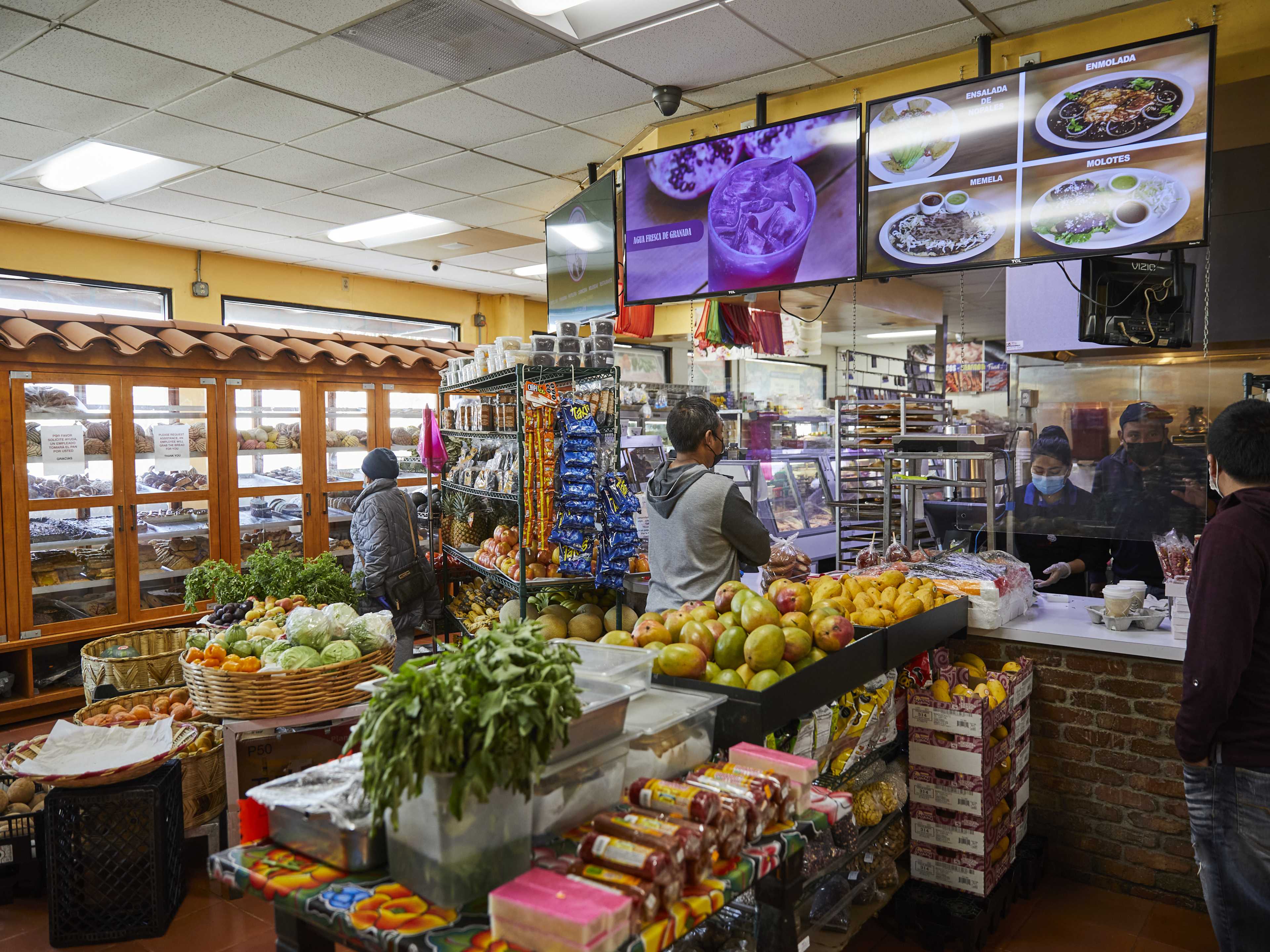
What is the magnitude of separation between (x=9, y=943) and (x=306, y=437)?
470cm

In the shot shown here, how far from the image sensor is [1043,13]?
12.6ft

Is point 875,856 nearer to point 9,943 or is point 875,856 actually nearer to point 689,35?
point 9,943

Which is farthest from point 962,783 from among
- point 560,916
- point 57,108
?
point 57,108

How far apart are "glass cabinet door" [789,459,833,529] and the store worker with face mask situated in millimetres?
2209

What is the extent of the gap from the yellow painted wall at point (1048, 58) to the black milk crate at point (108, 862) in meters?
4.47

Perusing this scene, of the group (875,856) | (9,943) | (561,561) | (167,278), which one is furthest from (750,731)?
Result: (167,278)

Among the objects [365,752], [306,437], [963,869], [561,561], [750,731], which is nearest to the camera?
[365,752]

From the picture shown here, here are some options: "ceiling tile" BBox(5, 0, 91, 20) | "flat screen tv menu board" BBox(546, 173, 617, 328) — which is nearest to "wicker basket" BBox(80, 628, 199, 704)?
"flat screen tv menu board" BBox(546, 173, 617, 328)

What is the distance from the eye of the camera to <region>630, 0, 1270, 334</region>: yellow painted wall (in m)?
3.60

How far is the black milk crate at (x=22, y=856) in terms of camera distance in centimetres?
348

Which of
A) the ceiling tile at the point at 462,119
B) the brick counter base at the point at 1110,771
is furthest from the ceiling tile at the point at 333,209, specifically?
the brick counter base at the point at 1110,771

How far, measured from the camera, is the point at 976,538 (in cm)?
646

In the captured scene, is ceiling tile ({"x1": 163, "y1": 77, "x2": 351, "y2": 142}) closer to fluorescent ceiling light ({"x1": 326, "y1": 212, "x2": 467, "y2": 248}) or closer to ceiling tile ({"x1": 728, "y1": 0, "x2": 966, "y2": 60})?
fluorescent ceiling light ({"x1": 326, "y1": 212, "x2": 467, "y2": 248})

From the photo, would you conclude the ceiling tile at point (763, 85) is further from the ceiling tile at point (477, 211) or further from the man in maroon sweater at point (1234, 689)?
the man in maroon sweater at point (1234, 689)
